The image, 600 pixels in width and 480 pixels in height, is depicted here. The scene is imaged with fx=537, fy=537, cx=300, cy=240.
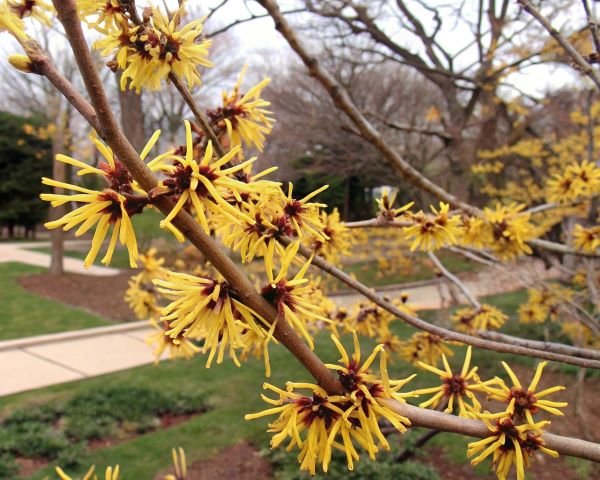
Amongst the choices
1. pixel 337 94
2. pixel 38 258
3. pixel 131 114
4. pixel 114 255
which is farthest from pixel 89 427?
pixel 38 258

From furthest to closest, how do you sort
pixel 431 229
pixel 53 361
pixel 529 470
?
1. pixel 53 361
2. pixel 529 470
3. pixel 431 229

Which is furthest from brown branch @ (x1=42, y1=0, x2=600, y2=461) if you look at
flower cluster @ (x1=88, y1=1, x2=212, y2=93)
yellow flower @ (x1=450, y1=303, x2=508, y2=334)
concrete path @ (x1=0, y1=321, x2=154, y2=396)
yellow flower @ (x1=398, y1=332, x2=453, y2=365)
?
concrete path @ (x1=0, y1=321, x2=154, y2=396)

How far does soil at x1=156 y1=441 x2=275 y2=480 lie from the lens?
4215 mm

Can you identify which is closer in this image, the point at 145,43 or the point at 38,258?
the point at 145,43

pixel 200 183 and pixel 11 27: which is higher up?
pixel 11 27

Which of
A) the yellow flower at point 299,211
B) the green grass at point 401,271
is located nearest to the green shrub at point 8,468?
the yellow flower at point 299,211

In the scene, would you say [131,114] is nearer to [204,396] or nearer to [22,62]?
[22,62]

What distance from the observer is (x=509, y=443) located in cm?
102

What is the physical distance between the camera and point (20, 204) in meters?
20.4

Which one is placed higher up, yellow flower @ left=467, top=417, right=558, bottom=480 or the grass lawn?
yellow flower @ left=467, top=417, right=558, bottom=480

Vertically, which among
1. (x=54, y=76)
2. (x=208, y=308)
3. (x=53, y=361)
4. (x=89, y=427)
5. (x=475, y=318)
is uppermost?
(x=54, y=76)

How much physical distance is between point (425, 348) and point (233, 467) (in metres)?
2.49

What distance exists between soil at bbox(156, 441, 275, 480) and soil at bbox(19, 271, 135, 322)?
5.14 metres

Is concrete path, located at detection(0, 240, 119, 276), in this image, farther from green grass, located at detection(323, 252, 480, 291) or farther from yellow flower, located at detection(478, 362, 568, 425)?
yellow flower, located at detection(478, 362, 568, 425)
